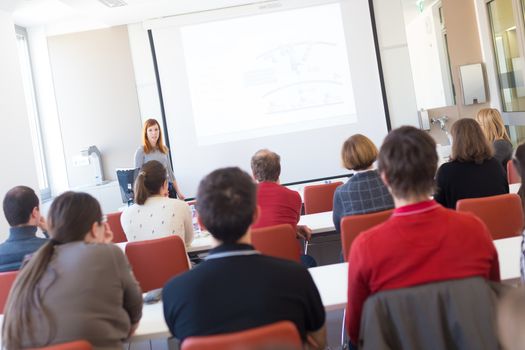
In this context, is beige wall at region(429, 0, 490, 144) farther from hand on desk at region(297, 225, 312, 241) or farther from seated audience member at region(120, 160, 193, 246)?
seated audience member at region(120, 160, 193, 246)

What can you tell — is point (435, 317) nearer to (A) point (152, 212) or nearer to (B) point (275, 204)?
(B) point (275, 204)

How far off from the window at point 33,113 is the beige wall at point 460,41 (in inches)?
214

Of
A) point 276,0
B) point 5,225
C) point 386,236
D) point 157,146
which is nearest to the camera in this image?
point 386,236

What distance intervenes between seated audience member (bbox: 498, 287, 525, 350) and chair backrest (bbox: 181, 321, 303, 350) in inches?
31.8

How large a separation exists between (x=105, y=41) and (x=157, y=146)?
224cm

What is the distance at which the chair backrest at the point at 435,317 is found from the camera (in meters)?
1.69

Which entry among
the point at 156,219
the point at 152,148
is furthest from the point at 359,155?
the point at 152,148

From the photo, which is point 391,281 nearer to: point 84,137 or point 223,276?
point 223,276

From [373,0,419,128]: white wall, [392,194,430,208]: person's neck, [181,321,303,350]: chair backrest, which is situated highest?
[373,0,419,128]: white wall

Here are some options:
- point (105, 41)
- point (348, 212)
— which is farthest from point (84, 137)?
point (348, 212)

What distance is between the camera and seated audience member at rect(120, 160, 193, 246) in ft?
11.5

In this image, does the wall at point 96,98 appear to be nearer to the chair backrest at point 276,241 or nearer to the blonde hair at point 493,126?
the blonde hair at point 493,126

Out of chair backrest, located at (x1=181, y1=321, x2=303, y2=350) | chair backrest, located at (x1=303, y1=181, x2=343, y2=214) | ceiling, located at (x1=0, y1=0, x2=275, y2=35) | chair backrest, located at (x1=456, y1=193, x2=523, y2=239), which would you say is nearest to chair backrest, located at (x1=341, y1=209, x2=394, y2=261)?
chair backrest, located at (x1=456, y1=193, x2=523, y2=239)

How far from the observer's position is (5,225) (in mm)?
5539
